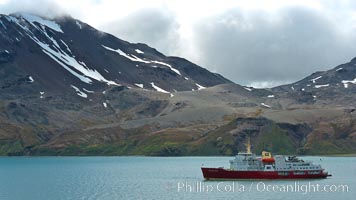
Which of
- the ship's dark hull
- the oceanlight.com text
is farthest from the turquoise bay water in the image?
the ship's dark hull

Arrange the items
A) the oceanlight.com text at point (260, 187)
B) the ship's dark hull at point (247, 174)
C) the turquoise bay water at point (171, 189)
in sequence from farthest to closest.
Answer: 1. the ship's dark hull at point (247, 174)
2. the oceanlight.com text at point (260, 187)
3. the turquoise bay water at point (171, 189)

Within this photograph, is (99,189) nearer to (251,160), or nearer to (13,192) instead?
(13,192)

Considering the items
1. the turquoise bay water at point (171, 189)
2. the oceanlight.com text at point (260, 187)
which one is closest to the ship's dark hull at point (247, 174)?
the turquoise bay water at point (171, 189)

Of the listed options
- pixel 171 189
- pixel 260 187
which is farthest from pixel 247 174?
pixel 171 189

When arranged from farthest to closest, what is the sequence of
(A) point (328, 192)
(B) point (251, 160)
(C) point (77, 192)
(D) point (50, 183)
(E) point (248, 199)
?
(D) point (50, 183), (B) point (251, 160), (C) point (77, 192), (A) point (328, 192), (E) point (248, 199)

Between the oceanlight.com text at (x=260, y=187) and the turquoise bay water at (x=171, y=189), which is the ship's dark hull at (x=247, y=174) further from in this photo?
the oceanlight.com text at (x=260, y=187)

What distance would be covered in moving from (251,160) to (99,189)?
3345 centimetres

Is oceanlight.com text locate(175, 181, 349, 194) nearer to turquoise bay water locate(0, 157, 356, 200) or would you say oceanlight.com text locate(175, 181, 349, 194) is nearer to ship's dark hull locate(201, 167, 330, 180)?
turquoise bay water locate(0, 157, 356, 200)

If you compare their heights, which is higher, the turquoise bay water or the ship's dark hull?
the ship's dark hull

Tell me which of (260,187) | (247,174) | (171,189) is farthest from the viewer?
(247,174)

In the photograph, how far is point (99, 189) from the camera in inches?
5069

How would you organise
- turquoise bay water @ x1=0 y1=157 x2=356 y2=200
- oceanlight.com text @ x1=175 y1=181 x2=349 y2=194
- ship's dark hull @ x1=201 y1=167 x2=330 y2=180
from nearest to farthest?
turquoise bay water @ x1=0 y1=157 x2=356 y2=200, oceanlight.com text @ x1=175 y1=181 x2=349 y2=194, ship's dark hull @ x1=201 y1=167 x2=330 y2=180

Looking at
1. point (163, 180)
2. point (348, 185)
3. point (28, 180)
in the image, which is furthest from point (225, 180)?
point (28, 180)

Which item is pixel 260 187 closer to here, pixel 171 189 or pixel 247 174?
pixel 247 174
